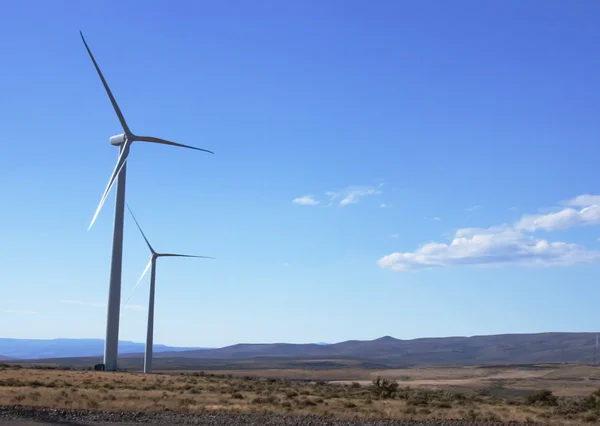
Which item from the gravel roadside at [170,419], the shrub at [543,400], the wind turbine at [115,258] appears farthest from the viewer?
the wind turbine at [115,258]

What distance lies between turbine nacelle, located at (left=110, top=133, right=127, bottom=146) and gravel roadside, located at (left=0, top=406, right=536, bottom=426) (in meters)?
39.6

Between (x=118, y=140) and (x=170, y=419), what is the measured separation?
44.3 m

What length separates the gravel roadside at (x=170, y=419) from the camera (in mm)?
26353

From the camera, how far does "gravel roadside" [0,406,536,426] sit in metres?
26.4

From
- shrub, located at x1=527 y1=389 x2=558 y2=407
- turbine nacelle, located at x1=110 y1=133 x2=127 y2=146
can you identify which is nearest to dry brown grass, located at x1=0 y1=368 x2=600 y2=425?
shrub, located at x1=527 y1=389 x2=558 y2=407

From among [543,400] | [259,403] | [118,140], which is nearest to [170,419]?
[259,403]

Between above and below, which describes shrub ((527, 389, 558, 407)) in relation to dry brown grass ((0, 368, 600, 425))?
below

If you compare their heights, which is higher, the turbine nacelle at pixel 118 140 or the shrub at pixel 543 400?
the turbine nacelle at pixel 118 140

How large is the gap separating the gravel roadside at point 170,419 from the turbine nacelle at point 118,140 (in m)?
39.6

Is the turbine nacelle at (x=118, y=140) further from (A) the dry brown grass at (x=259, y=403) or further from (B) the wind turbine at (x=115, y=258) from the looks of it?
(A) the dry brown grass at (x=259, y=403)

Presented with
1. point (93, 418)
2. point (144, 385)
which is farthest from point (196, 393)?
point (93, 418)

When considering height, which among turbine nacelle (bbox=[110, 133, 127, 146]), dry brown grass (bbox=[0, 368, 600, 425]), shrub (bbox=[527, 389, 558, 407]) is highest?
turbine nacelle (bbox=[110, 133, 127, 146])

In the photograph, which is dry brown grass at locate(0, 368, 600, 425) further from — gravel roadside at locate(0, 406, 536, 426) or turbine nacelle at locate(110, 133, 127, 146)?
turbine nacelle at locate(110, 133, 127, 146)

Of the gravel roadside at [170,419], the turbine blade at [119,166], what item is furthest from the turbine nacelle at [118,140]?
the gravel roadside at [170,419]
